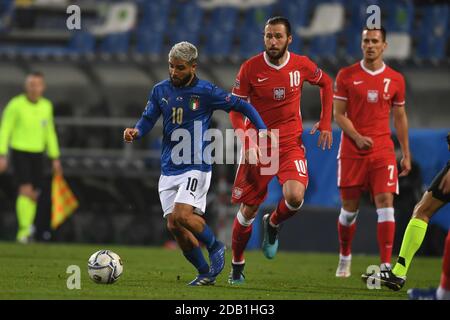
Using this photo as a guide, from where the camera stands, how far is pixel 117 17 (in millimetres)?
22703

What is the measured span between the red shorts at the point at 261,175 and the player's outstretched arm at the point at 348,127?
78 centimetres

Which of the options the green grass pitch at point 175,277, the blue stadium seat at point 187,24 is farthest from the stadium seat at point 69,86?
the green grass pitch at point 175,277

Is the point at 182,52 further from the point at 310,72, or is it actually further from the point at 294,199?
the point at 294,199

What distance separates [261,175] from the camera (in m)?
10.2

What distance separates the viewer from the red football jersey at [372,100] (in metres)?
11.0

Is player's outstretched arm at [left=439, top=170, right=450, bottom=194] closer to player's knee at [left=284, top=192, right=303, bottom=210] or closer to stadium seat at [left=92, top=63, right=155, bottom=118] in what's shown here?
player's knee at [left=284, top=192, right=303, bottom=210]

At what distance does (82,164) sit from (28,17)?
22.3 feet

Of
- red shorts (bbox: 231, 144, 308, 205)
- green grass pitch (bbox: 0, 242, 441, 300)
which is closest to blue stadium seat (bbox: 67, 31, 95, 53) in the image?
green grass pitch (bbox: 0, 242, 441, 300)

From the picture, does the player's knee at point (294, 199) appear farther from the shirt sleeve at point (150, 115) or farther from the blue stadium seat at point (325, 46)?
the blue stadium seat at point (325, 46)

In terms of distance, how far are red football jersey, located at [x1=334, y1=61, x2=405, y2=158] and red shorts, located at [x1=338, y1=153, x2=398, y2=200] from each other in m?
0.08

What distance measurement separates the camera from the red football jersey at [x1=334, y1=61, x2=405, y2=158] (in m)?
11.0

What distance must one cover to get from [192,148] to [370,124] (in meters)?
2.41

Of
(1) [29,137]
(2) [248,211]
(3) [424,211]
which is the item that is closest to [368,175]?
(2) [248,211]
